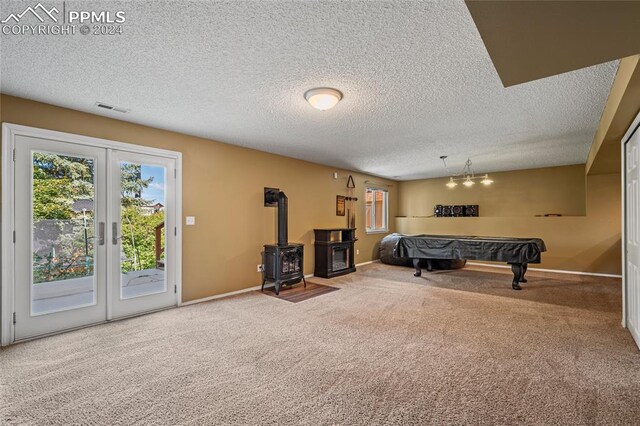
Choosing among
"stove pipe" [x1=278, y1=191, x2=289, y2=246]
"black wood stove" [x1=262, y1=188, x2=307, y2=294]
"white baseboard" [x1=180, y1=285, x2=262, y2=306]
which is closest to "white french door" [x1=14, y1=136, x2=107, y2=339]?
"white baseboard" [x1=180, y1=285, x2=262, y2=306]

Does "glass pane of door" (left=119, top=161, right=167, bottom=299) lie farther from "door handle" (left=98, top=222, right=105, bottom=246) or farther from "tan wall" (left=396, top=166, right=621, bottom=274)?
"tan wall" (left=396, top=166, right=621, bottom=274)

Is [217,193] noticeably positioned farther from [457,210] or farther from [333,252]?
[457,210]

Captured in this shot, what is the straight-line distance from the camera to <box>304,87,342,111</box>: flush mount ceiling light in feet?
9.22

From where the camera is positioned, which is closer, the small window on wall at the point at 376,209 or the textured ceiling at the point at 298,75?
the textured ceiling at the point at 298,75

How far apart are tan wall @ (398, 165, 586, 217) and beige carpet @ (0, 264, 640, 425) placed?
12.8ft

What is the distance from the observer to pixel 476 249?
5254mm

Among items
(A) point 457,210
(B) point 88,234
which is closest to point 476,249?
(A) point 457,210

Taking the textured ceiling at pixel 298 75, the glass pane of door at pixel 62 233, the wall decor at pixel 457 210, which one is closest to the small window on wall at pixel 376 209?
the wall decor at pixel 457 210

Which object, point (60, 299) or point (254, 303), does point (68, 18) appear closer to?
point (60, 299)

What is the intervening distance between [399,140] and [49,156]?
14.5 ft

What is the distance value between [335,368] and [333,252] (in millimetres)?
3907

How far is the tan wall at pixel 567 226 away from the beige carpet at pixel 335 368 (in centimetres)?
291

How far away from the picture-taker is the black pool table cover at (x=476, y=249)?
4.89 meters

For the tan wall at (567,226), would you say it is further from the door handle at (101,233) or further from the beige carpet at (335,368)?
the door handle at (101,233)
